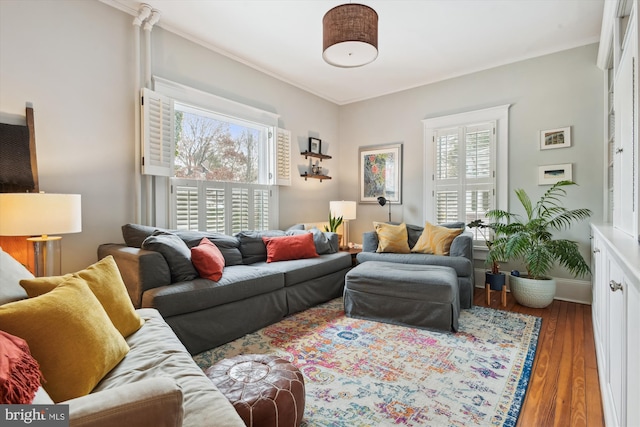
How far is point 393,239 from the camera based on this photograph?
3904 mm

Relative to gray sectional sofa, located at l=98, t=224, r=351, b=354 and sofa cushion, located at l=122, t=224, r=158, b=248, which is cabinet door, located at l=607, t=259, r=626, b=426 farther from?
sofa cushion, located at l=122, t=224, r=158, b=248

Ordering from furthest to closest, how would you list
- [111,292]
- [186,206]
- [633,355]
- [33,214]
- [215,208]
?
[215,208], [186,206], [33,214], [111,292], [633,355]

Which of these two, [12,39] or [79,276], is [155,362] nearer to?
[79,276]

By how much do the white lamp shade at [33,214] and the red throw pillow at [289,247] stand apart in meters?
1.80

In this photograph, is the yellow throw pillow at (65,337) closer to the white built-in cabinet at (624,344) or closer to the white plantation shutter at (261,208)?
the white built-in cabinet at (624,344)

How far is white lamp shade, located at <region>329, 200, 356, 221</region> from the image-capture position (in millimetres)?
4574

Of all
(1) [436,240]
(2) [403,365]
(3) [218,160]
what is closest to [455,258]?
(1) [436,240]

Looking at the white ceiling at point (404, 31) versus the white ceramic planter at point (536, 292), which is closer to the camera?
the white ceiling at point (404, 31)

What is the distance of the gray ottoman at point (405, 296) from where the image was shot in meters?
2.63

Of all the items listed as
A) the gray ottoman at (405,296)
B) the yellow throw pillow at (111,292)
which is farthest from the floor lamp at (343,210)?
the yellow throw pillow at (111,292)

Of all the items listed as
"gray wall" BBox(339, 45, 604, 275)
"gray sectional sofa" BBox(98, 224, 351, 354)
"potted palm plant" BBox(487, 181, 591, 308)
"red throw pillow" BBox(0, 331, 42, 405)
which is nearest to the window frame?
"gray sectional sofa" BBox(98, 224, 351, 354)

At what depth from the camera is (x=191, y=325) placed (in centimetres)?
226

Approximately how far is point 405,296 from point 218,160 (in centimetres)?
257

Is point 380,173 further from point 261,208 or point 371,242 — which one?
point 261,208
